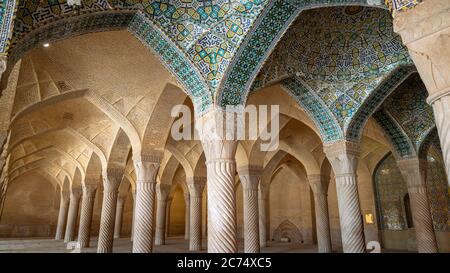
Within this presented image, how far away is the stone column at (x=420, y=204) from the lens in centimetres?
831

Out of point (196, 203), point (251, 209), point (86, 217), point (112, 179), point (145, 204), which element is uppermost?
point (112, 179)

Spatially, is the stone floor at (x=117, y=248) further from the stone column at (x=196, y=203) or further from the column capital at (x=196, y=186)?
the column capital at (x=196, y=186)

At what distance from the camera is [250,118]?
32.0 ft

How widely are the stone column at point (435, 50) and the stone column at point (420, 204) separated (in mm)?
6573

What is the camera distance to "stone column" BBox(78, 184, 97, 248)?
1216 cm

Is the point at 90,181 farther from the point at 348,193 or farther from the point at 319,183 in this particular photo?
the point at 348,193

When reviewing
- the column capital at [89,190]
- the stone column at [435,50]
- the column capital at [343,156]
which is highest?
the column capital at [89,190]

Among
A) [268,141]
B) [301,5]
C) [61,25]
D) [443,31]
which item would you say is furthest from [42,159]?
[443,31]

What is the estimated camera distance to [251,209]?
31.6 ft

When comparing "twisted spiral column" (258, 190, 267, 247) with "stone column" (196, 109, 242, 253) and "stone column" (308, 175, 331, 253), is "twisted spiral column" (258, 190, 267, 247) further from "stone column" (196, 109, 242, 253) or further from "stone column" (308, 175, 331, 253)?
"stone column" (196, 109, 242, 253)

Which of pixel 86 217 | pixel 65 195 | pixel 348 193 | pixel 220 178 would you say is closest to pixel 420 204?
pixel 348 193

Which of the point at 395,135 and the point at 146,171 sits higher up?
the point at 395,135

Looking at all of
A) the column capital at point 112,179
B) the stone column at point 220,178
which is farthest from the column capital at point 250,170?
the stone column at point 220,178

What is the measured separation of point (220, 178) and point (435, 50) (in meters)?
3.45
